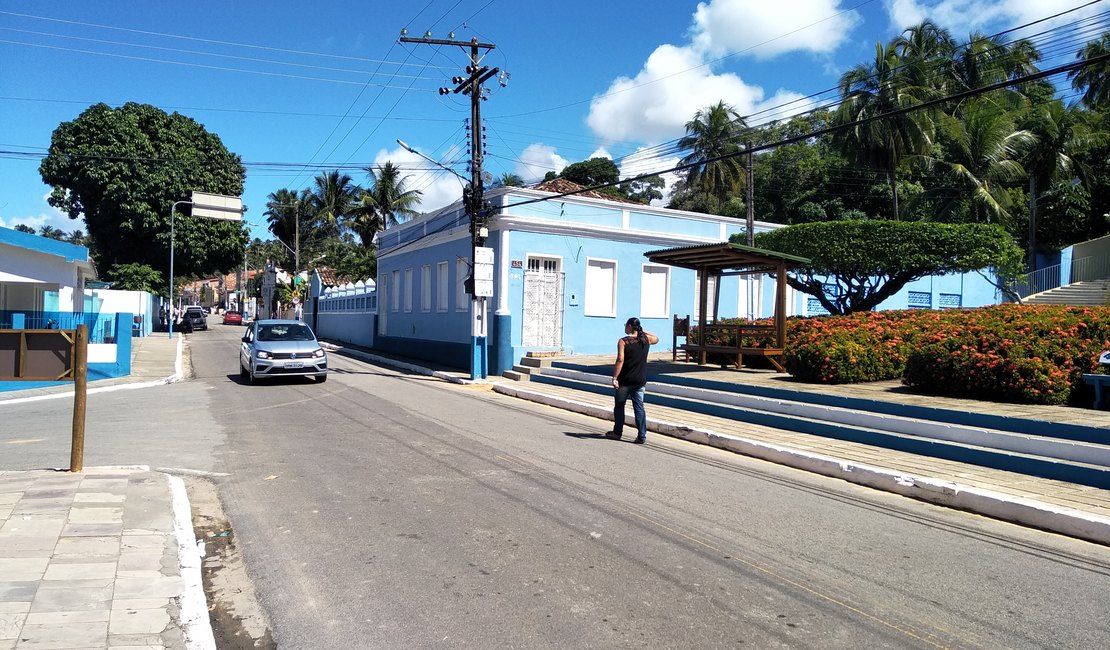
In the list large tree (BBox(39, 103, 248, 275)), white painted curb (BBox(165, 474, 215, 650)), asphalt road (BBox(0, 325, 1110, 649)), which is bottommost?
white painted curb (BBox(165, 474, 215, 650))

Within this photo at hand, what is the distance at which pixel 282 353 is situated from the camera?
1783 centimetres

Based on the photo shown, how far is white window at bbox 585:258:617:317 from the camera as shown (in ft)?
76.1

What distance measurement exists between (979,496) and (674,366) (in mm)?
10703

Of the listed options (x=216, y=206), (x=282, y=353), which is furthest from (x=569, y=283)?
(x=216, y=206)

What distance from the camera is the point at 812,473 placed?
8.86 m

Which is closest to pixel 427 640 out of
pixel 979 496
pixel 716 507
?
Answer: pixel 716 507

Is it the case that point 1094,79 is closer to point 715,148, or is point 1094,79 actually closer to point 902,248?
point 715,148

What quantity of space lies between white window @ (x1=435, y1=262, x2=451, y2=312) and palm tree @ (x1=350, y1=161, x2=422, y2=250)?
23.9m

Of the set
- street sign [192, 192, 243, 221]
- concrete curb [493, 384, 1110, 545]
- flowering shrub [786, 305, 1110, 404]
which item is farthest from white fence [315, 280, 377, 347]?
concrete curb [493, 384, 1110, 545]

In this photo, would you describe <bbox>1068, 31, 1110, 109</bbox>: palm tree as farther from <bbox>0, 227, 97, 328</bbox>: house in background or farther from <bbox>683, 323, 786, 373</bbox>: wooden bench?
<bbox>0, 227, 97, 328</bbox>: house in background

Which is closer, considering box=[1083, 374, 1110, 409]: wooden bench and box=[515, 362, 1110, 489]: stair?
box=[515, 362, 1110, 489]: stair

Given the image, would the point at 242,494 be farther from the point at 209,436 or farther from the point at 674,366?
the point at 674,366

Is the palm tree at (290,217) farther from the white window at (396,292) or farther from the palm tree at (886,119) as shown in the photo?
the palm tree at (886,119)

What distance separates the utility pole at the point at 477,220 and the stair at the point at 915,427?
6126 millimetres
